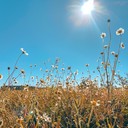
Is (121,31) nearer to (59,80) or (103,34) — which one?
(103,34)

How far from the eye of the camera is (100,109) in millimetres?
3020

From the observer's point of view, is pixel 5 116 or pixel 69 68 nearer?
pixel 5 116

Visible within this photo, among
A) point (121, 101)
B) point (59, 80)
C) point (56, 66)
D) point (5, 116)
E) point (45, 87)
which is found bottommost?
point (5, 116)

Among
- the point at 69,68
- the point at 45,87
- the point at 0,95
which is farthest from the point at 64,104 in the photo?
the point at 69,68

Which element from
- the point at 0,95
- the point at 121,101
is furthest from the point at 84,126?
the point at 0,95

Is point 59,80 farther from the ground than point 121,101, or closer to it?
farther from the ground

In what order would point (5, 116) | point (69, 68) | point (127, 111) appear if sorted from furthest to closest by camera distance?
1. point (69, 68)
2. point (127, 111)
3. point (5, 116)

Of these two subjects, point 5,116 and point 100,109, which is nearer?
point 5,116

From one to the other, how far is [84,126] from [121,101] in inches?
44.9

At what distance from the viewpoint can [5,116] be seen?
98.0 inches

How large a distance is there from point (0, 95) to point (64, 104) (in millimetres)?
1199

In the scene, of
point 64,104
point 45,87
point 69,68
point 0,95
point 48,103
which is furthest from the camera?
point 69,68

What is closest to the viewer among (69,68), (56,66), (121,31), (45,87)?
(121,31)

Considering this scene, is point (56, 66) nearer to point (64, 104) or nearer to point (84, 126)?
point (64, 104)
